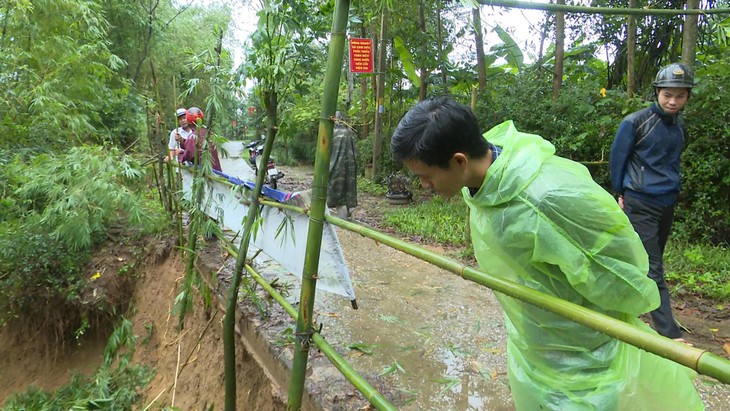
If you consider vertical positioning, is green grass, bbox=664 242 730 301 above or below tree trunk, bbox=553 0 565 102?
below

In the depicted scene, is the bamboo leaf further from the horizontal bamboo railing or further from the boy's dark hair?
the horizontal bamboo railing

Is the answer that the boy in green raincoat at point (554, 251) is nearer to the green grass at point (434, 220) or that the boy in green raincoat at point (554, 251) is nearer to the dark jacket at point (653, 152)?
the dark jacket at point (653, 152)

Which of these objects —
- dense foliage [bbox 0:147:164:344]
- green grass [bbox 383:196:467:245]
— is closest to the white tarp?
dense foliage [bbox 0:147:164:344]

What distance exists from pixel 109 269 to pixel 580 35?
28.4 feet

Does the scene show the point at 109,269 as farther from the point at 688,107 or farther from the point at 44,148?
the point at 688,107

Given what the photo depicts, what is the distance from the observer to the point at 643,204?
2.75 metres

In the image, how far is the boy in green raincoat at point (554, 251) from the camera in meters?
1.04

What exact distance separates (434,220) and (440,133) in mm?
5503

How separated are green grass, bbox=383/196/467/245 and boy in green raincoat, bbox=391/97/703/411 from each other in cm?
433

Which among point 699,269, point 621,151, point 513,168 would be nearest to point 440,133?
point 513,168

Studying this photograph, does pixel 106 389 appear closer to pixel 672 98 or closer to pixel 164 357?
pixel 164 357

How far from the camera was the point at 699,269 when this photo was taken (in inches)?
172

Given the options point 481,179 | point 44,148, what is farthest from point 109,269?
point 481,179

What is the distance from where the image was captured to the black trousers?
107 inches
